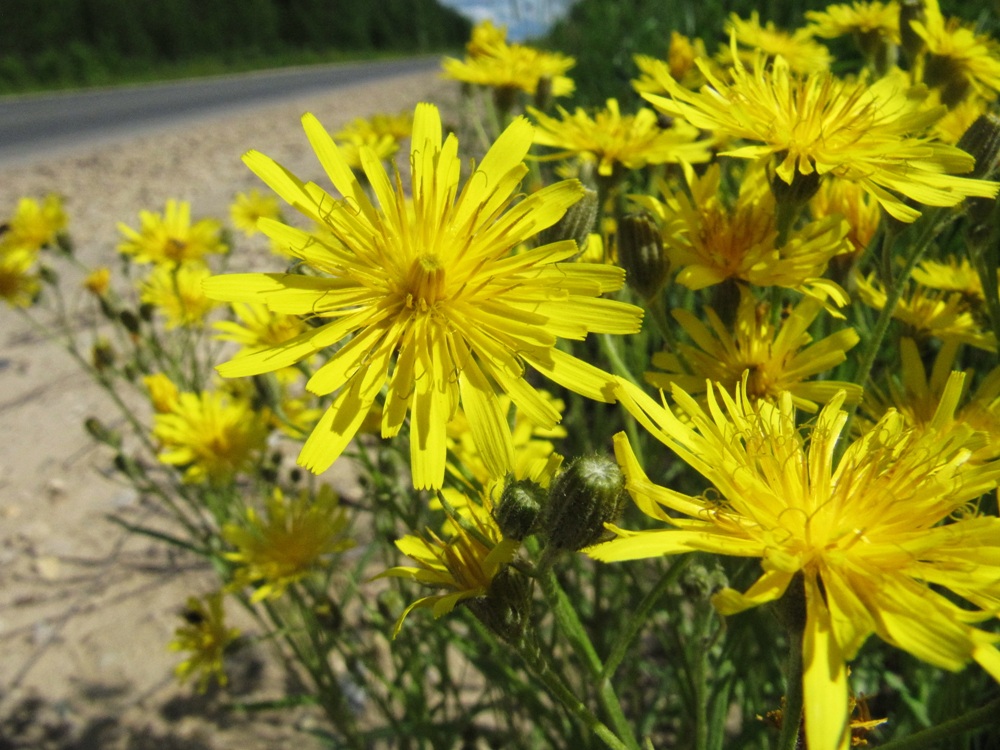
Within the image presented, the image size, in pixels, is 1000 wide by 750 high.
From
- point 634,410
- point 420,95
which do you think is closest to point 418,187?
point 634,410

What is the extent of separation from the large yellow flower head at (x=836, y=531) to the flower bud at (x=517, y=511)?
0.19 m

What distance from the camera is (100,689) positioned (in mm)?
2785

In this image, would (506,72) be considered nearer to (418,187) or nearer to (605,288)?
(418,187)

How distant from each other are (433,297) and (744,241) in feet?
2.05

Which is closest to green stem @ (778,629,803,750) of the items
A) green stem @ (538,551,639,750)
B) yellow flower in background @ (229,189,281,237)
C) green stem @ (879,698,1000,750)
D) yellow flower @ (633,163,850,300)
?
green stem @ (879,698,1000,750)

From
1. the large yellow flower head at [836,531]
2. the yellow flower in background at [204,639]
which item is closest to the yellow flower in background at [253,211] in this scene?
the yellow flower in background at [204,639]

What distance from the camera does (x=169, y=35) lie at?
95.3 ft

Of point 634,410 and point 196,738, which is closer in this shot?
point 634,410

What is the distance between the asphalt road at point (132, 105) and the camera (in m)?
12.3

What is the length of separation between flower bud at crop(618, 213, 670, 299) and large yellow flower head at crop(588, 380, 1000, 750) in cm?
40

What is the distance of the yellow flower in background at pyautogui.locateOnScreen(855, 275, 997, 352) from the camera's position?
1524 mm

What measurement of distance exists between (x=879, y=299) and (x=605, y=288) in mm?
755

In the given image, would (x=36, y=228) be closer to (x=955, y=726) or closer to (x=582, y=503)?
(x=582, y=503)

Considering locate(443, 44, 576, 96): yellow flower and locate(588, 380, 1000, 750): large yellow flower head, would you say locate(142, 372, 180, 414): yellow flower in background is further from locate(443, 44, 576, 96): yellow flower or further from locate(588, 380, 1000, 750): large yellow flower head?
locate(588, 380, 1000, 750): large yellow flower head
